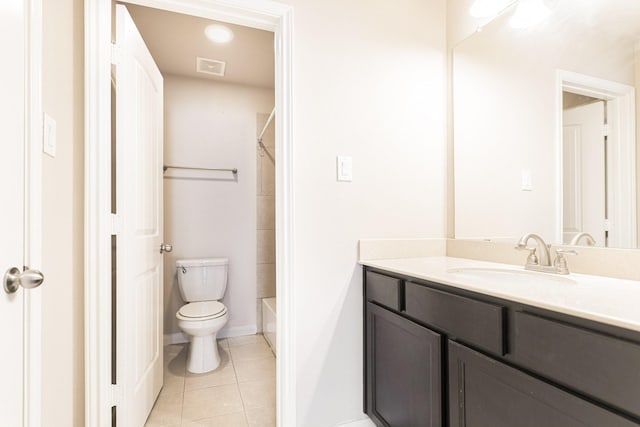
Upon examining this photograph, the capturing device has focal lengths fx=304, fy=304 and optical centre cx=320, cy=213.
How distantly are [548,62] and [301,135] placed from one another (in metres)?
1.10

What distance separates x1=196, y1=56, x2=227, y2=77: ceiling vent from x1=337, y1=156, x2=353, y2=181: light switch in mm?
1606

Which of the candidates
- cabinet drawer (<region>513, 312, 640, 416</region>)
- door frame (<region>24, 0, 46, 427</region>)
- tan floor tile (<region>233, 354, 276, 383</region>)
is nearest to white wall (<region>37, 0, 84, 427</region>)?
door frame (<region>24, 0, 46, 427</region>)

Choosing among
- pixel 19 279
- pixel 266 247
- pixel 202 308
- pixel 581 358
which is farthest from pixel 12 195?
pixel 266 247

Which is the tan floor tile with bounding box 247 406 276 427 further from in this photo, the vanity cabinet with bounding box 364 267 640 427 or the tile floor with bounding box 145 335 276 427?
the vanity cabinet with bounding box 364 267 640 427

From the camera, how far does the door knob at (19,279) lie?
0.72 m

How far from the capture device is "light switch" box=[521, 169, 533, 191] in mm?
1365

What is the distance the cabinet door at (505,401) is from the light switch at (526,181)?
2.72ft

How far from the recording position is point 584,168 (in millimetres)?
1169

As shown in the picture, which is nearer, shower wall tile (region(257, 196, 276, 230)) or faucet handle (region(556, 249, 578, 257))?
faucet handle (region(556, 249, 578, 257))

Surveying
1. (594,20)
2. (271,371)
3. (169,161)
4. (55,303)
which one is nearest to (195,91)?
(169,161)

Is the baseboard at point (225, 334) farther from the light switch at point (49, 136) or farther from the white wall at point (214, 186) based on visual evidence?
the light switch at point (49, 136)

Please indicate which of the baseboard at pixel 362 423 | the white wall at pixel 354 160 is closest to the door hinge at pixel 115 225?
the white wall at pixel 354 160

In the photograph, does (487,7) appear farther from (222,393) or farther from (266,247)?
(222,393)

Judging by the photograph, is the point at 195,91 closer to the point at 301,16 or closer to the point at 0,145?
the point at 301,16
